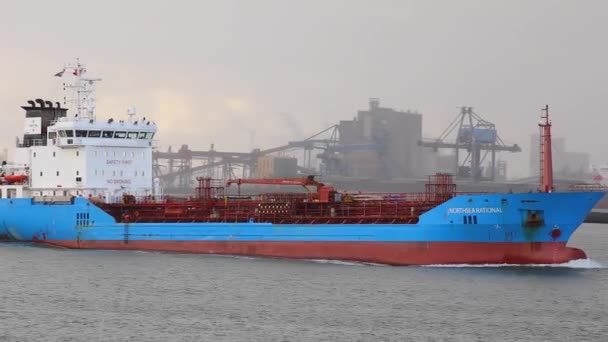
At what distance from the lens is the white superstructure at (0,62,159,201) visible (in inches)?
1825

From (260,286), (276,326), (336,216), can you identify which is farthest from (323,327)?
(336,216)

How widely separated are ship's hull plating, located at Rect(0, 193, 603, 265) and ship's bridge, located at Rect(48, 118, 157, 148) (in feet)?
18.6

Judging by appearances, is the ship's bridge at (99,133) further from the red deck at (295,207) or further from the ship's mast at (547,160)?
the ship's mast at (547,160)

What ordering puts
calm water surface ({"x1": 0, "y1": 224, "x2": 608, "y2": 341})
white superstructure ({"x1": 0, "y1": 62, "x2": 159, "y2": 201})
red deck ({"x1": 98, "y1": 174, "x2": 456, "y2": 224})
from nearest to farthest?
calm water surface ({"x1": 0, "y1": 224, "x2": 608, "y2": 341}) < red deck ({"x1": 98, "y1": 174, "x2": 456, "y2": 224}) < white superstructure ({"x1": 0, "y1": 62, "x2": 159, "y2": 201})

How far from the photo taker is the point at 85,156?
4619 centimetres

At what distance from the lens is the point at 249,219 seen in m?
40.9

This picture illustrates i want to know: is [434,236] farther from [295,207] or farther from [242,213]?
[242,213]

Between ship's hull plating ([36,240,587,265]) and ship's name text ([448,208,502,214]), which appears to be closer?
ship's name text ([448,208,502,214])

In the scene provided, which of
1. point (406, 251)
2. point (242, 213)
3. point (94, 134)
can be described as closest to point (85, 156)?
point (94, 134)

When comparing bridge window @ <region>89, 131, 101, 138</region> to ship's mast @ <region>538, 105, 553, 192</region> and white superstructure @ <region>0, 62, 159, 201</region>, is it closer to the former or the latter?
white superstructure @ <region>0, 62, 159, 201</region>

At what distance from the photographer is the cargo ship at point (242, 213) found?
36.1 m

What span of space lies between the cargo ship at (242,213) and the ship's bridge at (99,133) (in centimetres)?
5

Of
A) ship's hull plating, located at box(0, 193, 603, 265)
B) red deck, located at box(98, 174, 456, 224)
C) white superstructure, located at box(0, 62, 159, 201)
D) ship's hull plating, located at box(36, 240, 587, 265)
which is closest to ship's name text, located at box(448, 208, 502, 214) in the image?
ship's hull plating, located at box(0, 193, 603, 265)

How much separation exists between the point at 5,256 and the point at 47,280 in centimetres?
862
